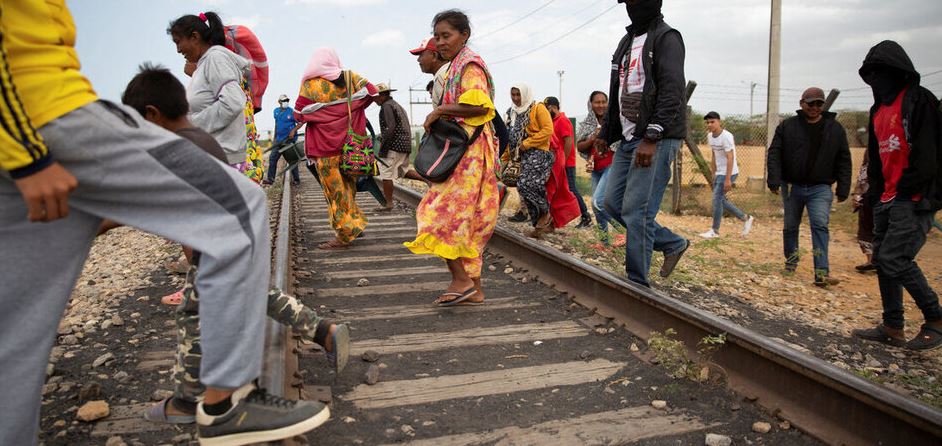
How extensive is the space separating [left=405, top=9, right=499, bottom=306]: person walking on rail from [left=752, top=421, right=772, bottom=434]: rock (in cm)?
210

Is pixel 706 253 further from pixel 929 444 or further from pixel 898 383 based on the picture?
pixel 929 444

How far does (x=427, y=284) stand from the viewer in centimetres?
497

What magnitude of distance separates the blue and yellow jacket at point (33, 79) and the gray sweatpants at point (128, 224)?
0.20 feet

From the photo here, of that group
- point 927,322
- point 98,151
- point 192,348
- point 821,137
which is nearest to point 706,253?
point 821,137

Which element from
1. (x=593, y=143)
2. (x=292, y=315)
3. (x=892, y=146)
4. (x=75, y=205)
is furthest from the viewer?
(x=593, y=143)

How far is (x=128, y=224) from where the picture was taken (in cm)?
183

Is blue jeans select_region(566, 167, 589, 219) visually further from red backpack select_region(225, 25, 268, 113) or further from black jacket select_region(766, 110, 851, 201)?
red backpack select_region(225, 25, 268, 113)

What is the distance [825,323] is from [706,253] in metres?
2.91

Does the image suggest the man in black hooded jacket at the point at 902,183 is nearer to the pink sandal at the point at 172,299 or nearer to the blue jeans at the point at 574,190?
the pink sandal at the point at 172,299

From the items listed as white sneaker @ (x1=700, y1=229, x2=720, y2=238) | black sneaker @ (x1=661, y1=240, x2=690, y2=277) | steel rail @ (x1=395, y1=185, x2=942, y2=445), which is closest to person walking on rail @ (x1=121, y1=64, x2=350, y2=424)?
steel rail @ (x1=395, y1=185, x2=942, y2=445)

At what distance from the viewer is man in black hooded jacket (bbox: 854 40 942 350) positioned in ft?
12.4

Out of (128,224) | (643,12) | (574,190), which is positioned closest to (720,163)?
(574,190)

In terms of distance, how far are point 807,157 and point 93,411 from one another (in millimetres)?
5865

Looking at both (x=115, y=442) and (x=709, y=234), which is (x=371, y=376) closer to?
(x=115, y=442)
